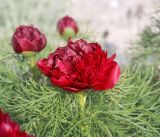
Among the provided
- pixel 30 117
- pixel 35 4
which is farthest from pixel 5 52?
pixel 35 4

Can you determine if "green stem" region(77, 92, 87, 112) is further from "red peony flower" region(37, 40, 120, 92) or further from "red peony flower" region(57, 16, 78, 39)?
"red peony flower" region(57, 16, 78, 39)

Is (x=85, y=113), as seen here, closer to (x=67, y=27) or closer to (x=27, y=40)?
(x=27, y=40)

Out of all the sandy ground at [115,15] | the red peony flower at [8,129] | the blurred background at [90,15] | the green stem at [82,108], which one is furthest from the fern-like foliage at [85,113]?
the sandy ground at [115,15]

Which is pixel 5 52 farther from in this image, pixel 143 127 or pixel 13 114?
pixel 143 127

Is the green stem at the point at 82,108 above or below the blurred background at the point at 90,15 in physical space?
below

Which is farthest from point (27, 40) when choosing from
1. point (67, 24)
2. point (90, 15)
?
point (90, 15)

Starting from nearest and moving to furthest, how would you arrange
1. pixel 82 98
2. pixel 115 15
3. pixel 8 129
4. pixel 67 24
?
pixel 8 129, pixel 82 98, pixel 67 24, pixel 115 15

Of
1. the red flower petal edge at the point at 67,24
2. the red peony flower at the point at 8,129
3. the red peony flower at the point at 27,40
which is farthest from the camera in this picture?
the red flower petal edge at the point at 67,24

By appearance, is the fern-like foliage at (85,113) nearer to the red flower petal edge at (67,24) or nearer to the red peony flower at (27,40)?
the red peony flower at (27,40)
